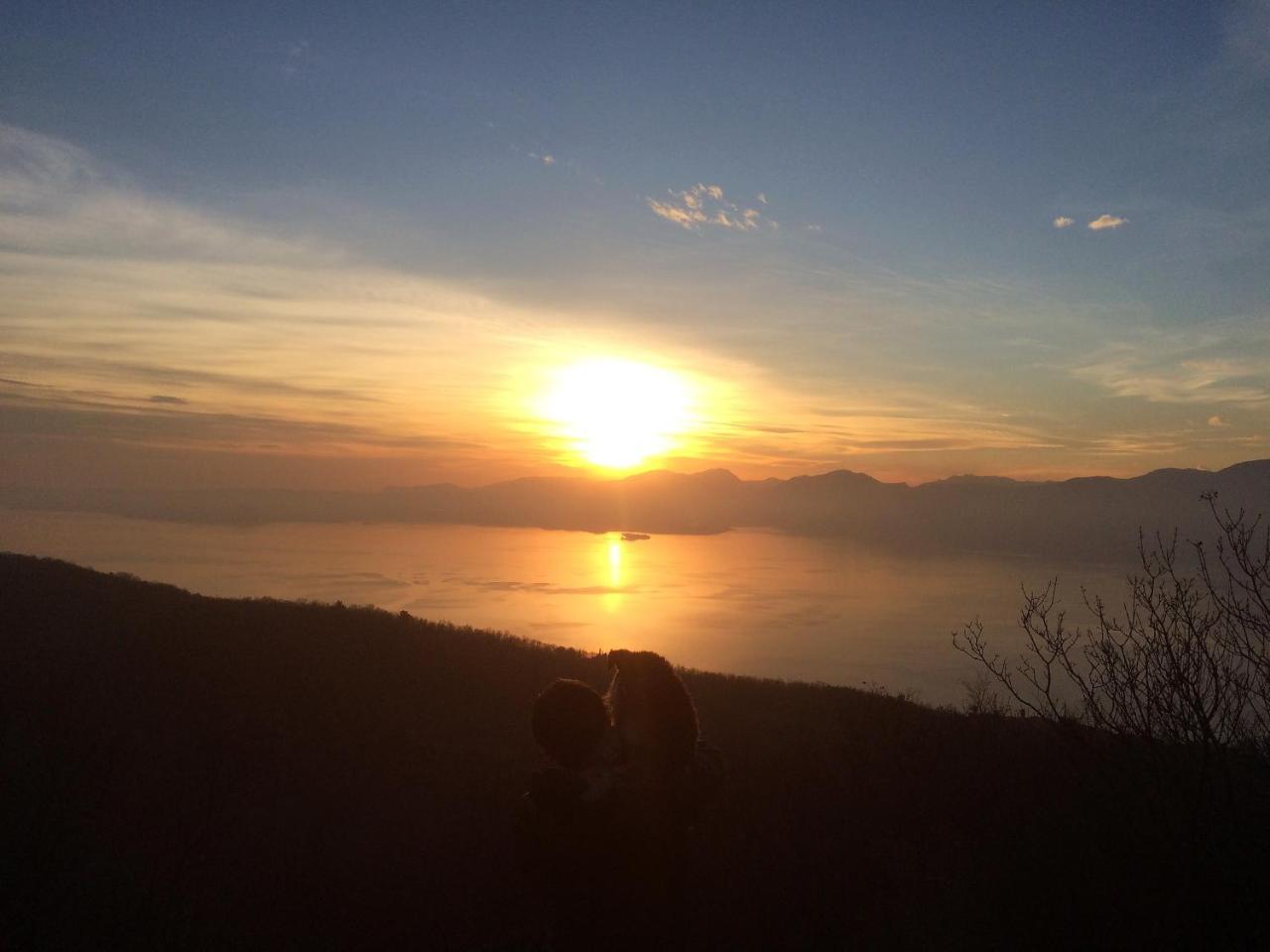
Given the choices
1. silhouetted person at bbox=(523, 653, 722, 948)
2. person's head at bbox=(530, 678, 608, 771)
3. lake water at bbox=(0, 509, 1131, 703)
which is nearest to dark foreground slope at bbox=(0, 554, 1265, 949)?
silhouetted person at bbox=(523, 653, 722, 948)

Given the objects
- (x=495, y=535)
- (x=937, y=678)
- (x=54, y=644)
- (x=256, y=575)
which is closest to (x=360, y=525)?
(x=495, y=535)

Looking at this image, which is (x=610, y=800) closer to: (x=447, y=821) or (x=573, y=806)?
(x=573, y=806)

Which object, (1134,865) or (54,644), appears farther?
(54,644)

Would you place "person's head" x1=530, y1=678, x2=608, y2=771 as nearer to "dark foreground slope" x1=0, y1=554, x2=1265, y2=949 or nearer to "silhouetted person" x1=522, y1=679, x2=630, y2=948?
"silhouetted person" x1=522, y1=679, x2=630, y2=948

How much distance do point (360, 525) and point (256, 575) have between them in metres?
106

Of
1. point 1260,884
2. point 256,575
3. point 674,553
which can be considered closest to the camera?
point 1260,884

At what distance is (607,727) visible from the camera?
450 cm

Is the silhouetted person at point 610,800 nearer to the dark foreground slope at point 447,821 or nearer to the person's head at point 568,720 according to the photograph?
the person's head at point 568,720

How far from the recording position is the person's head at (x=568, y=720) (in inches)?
165

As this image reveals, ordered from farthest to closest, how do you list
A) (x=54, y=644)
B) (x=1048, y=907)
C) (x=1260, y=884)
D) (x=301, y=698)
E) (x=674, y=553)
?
(x=674, y=553)
(x=54, y=644)
(x=301, y=698)
(x=1048, y=907)
(x=1260, y=884)

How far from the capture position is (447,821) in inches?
296

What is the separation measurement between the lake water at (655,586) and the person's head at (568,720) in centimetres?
2930

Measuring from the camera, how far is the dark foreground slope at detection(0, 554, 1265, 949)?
18.3ft

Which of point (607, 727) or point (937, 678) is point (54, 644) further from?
point (937, 678)
